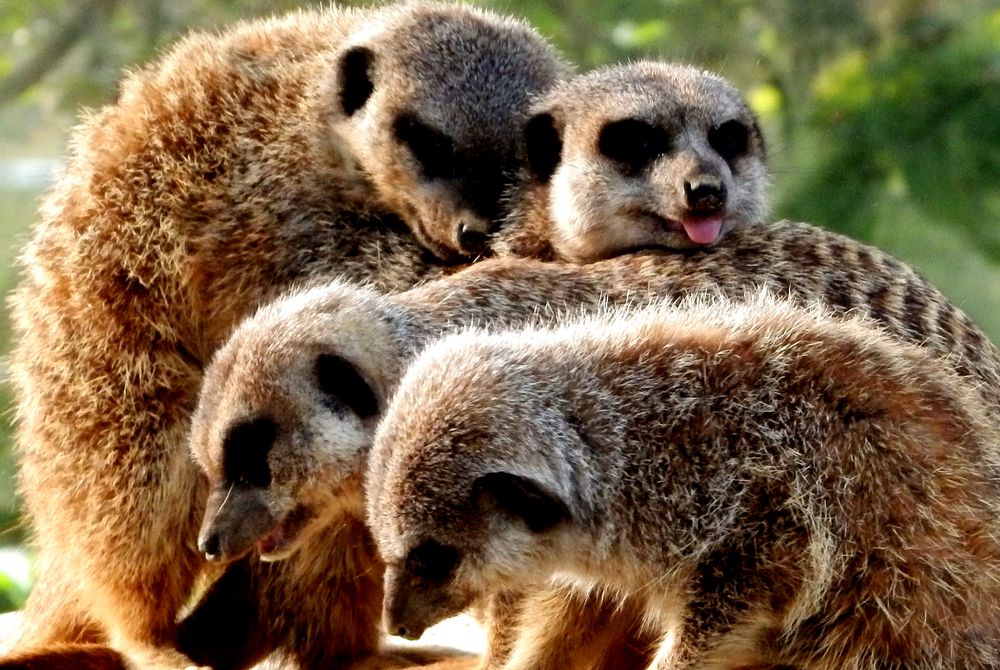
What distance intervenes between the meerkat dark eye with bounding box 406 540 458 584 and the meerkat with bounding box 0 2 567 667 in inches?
39.2

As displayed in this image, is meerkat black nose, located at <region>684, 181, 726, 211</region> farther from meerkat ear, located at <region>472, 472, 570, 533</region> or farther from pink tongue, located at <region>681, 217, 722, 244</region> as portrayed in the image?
meerkat ear, located at <region>472, 472, 570, 533</region>

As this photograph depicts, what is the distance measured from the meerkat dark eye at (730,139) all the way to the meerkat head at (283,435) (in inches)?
49.9

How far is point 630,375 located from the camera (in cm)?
298

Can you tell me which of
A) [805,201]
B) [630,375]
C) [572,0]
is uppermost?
[572,0]

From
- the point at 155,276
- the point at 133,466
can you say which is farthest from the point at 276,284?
the point at 133,466

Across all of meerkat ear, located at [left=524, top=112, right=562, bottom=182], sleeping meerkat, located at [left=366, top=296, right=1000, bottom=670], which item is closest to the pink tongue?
meerkat ear, located at [left=524, top=112, right=562, bottom=182]

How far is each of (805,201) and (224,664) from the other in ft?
12.7

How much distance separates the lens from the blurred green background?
6637 mm

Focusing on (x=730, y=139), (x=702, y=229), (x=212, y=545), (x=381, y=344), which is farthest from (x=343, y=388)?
(x=730, y=139)

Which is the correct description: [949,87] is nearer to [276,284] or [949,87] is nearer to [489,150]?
[489,150]

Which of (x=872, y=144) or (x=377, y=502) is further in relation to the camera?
(x=872, y=144)

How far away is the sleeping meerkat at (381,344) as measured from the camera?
3.18 meters

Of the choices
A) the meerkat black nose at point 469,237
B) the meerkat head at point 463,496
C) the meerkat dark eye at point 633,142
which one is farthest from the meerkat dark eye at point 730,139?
the meerkat head at point 463,496

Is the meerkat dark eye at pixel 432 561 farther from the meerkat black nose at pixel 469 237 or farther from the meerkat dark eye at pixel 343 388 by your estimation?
the meerkat black nose at pixel 469 237
